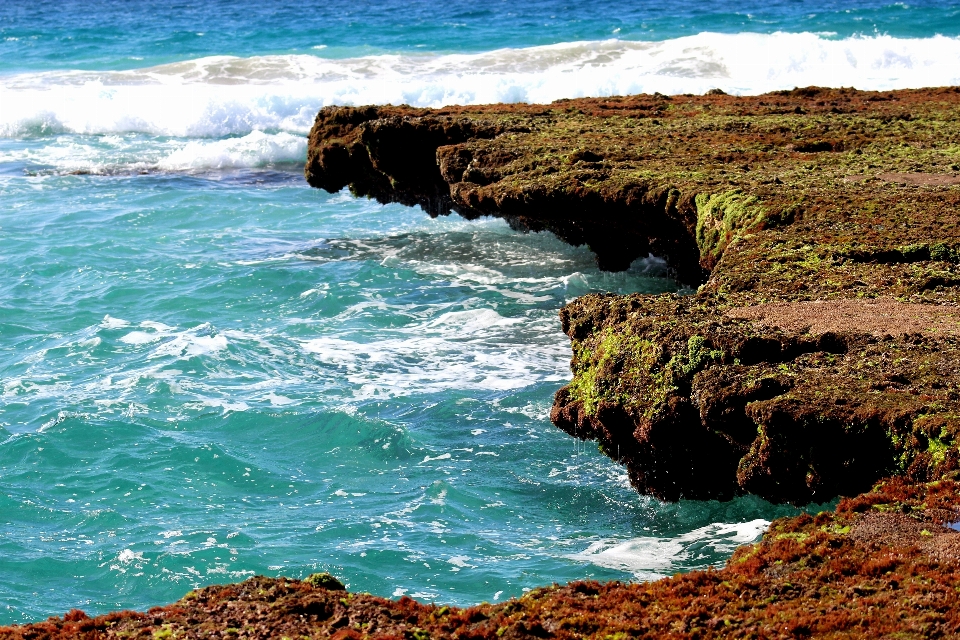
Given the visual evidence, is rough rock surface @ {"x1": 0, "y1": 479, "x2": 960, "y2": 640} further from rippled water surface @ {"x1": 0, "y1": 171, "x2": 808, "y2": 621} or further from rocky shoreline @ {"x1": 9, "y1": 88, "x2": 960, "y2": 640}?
rippled water surface @ {"x1": 0, "y1": 171, "x2": 808, "y2": 621}

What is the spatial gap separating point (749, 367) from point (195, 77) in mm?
32276

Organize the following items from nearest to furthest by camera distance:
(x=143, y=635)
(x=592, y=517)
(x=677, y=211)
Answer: (x=143, y=635) → (x=592, y=517) → (x=677, y=211)

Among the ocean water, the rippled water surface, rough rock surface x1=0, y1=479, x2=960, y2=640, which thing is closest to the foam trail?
the ocean water

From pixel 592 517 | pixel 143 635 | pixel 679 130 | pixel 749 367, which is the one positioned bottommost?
pixel 592 517

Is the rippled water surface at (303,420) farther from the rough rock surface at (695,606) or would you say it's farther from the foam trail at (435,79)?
the foam trail at (435,79)

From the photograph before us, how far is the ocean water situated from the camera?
9.28m

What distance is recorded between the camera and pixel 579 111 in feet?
58.9

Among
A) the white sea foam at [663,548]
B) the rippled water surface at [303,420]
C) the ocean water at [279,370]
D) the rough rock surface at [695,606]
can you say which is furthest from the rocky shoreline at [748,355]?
the ocean water at [279,370]

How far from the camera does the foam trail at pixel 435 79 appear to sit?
104 feet

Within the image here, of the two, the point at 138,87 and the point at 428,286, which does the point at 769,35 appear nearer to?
the point at 138,87

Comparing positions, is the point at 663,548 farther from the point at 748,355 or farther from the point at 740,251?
the point at 740,251

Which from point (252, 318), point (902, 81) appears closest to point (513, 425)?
point (252, 318)

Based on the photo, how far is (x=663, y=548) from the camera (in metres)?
8.99

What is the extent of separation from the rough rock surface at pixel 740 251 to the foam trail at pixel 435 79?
553 inches
